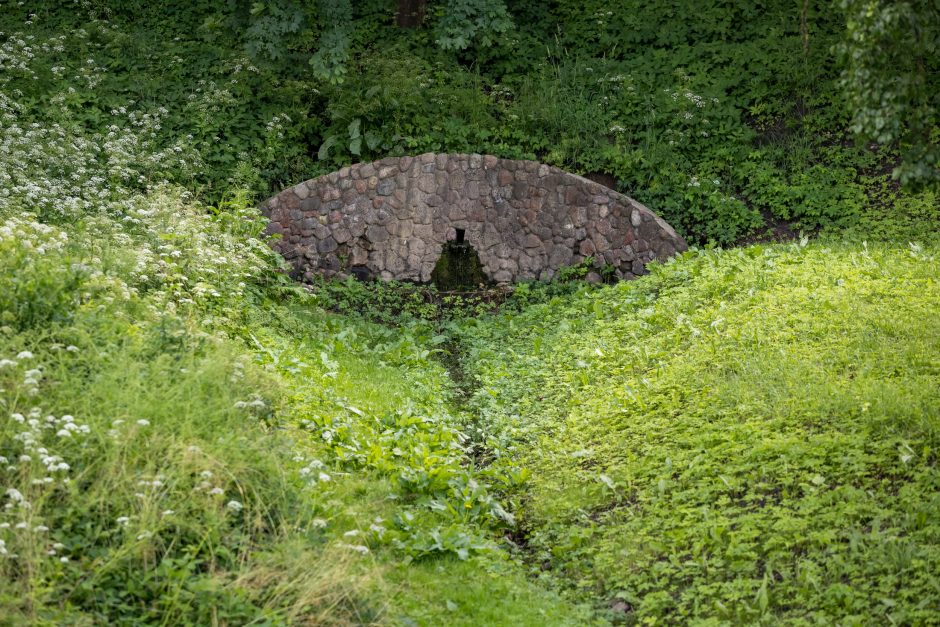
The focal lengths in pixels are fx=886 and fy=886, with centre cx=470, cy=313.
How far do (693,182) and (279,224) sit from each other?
5.99 meters

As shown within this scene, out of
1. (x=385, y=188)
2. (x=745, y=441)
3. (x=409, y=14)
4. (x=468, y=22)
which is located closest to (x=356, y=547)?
(x=745, y=441)

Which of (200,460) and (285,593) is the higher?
(200,460)

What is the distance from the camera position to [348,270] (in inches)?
494

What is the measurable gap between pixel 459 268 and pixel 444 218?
741mm

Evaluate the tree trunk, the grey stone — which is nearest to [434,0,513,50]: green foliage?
the tree trunk

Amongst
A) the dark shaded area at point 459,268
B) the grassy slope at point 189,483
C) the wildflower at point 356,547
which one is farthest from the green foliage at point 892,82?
the dark shaded area at point 459,268

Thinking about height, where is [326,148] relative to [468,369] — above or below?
above

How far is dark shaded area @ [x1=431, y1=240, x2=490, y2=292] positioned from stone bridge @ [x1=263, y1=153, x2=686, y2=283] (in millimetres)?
71

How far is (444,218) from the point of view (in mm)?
12523

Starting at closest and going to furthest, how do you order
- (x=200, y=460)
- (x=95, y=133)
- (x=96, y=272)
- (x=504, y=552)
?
1. (x=200, y=460)
2. (x=504, y=552)
3. (x=96, y=272)
4. (x=95, y=133)

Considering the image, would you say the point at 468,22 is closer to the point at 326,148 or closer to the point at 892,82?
the point at 326,148

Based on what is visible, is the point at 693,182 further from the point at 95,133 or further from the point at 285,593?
the point at 285,593

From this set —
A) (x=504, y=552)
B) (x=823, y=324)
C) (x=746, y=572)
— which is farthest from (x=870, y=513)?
(x=823, y=324)

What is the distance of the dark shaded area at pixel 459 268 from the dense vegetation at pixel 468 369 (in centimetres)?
53
